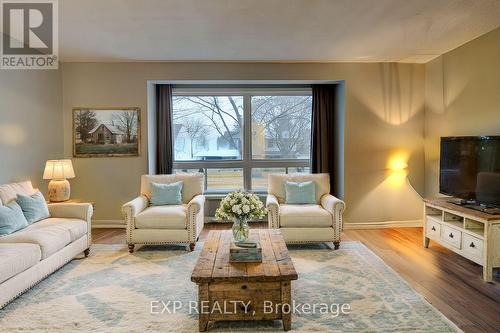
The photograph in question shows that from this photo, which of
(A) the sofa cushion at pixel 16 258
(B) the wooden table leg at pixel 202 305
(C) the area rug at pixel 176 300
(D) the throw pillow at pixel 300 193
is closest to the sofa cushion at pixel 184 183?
(C) the area rug at pixel 176 300

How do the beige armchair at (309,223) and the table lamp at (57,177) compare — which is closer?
the beige armchair at (309,223)

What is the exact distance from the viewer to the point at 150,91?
581 cm

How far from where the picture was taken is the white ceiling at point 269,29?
3.38 m

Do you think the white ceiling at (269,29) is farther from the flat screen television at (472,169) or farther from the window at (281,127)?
the flat screen television at (472,169)

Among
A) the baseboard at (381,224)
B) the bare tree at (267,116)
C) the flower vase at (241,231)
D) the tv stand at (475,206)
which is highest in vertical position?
the bare tree at (267,116)

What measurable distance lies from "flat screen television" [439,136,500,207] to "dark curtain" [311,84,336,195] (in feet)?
6.38

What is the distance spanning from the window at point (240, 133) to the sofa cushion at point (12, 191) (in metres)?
2.50

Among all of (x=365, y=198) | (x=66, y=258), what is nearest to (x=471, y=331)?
(x=365, y=198)

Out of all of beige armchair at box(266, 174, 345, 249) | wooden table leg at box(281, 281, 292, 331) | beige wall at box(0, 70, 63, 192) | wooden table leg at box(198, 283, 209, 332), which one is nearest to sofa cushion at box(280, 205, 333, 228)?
beige armchair at box(266, 174, 345, 249)

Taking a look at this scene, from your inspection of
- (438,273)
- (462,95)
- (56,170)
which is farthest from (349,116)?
(56,170)

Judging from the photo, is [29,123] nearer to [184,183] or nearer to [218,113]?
[184,183]

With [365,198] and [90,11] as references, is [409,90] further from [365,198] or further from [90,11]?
[90,11]

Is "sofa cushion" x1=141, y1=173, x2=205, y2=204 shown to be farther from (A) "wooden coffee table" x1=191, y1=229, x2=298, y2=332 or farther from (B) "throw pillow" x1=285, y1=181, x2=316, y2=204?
(A) "wooden coffee table" x1=191, y1=229, x2=298, y2=332

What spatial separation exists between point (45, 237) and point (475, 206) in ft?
15.0
